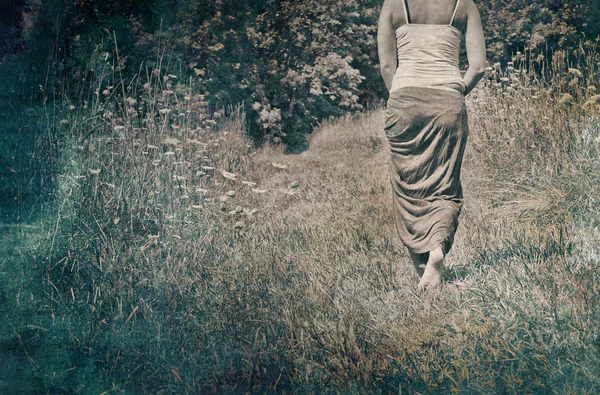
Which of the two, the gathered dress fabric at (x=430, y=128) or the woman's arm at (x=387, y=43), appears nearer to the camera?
the gathered dress fabric at (x=430, y=128)

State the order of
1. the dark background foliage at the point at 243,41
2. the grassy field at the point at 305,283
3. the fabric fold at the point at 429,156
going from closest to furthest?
the grassy field at the point at 305,283
the fabric fold at the point at 429,156
the dark background foliage at the point at 243,41

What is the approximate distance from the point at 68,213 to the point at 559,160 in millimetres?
3491

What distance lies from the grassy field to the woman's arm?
114 centimetres

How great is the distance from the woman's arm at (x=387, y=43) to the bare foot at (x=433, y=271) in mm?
992

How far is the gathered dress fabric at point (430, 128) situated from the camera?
312cm

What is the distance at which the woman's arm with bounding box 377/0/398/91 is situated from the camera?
10.6ft

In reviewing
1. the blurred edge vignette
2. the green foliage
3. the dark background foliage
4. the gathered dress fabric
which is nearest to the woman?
the gathered dress fabric

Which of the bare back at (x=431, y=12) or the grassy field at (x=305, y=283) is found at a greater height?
the bare back at (x=431, y=12)

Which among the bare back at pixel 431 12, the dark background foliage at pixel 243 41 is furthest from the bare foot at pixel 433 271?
the dark background foliage at pixel 243 41

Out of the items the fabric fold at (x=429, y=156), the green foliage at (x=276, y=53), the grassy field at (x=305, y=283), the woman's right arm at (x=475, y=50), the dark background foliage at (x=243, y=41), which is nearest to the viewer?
the grassy field at (x=305, y=283)

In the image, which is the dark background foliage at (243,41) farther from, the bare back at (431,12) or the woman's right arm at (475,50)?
the woman's right arm at (475,50)

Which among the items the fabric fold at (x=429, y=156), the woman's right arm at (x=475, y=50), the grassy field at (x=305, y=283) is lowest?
the grassy field at (x=305, y=283)

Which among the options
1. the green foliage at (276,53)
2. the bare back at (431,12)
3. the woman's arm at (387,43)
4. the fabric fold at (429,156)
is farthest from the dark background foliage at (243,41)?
the fabric fold at (429,156)

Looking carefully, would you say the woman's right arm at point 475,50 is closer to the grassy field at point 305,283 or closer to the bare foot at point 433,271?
the bare foot at point 433,271
